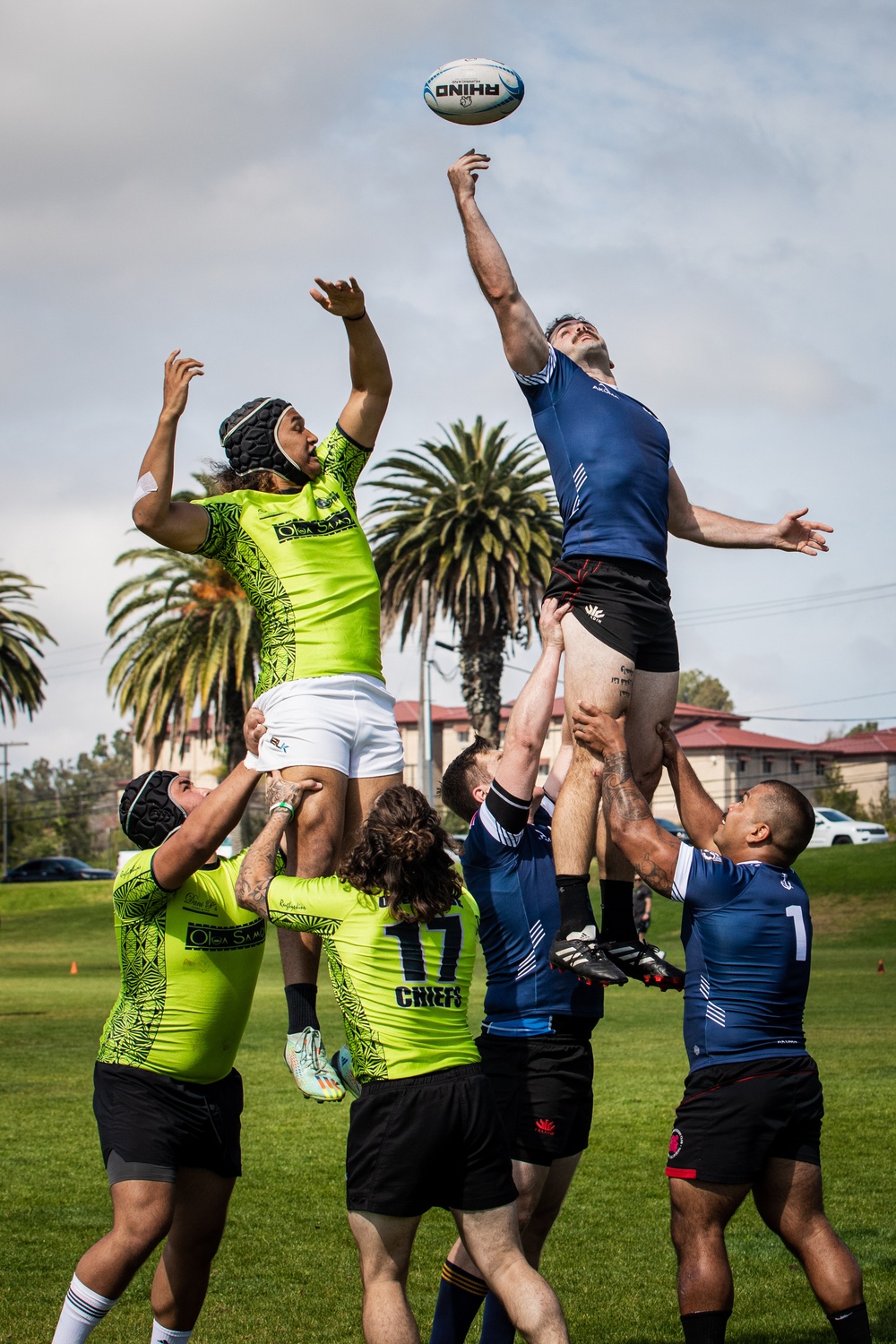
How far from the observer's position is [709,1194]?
5.29 metres

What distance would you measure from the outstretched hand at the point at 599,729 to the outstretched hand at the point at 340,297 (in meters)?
2.14

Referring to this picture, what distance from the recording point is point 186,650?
129 ft

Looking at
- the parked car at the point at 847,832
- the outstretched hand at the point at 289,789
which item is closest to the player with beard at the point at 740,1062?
the outstretched hand at the point at 289,789

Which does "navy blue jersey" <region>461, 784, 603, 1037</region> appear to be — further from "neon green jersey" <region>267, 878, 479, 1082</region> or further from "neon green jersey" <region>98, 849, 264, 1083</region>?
"neon green jersey" <region>98, 849, 264, 1083</region>

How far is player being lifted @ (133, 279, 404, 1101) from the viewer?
5.71 meters

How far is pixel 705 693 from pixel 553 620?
Result: 116115 mm

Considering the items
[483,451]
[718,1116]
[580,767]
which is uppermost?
[483,451]

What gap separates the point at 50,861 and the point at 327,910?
68299mm

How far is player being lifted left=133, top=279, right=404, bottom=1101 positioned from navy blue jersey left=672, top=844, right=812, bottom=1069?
142 centimetres

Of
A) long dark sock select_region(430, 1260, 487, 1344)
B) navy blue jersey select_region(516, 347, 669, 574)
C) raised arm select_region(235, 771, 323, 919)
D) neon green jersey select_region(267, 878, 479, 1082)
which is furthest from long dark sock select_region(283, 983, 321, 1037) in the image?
navy blue jersey select_region(516, 347, 669, 574)

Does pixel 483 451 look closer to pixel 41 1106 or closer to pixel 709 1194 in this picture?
pixel 41 1106

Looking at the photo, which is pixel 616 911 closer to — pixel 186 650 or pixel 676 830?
pixel 186 650

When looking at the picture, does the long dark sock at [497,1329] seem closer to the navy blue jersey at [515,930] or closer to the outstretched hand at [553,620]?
the navy blue jersey at [515,930]

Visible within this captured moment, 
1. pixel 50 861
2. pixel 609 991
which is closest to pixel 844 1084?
pixel 609 991
